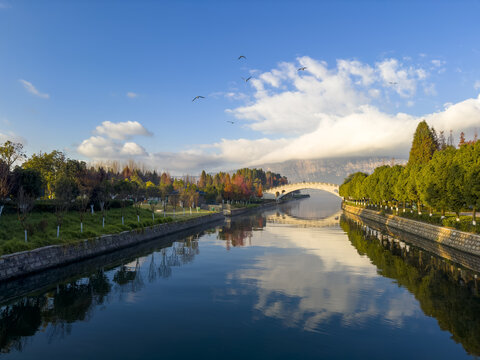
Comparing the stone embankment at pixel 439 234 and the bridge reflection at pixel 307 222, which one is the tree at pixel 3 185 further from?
the bridge reflection at pixel 307 222

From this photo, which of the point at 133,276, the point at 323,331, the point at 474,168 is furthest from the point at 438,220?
the point at 133,276

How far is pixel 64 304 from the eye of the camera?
58.6 feet

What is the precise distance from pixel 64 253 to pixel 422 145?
85996 mm

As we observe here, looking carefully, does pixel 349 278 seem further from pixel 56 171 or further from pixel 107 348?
pixel 56 171

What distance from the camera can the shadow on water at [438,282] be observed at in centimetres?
1498

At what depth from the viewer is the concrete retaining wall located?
21.5m

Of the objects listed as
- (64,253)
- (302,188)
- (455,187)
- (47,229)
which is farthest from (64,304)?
(302,188)

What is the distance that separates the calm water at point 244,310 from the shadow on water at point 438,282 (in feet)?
0.28

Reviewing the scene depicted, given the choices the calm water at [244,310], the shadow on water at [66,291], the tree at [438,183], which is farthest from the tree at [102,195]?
the tree at [438,183]

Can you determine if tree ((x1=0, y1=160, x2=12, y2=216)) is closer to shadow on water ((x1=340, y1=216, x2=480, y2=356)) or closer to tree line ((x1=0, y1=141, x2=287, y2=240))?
tree line ((x1=0, y1=141, x2=287, y2=240))

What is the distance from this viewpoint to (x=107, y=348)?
1270 cm

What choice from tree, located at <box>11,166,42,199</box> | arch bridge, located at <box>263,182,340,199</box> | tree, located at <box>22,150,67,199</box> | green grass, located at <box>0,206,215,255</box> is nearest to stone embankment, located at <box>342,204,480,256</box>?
green grass, located at <box>0,206,215,255</box>

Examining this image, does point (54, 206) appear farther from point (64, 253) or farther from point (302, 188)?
point (302, 188)

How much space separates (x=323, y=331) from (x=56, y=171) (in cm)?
5746
